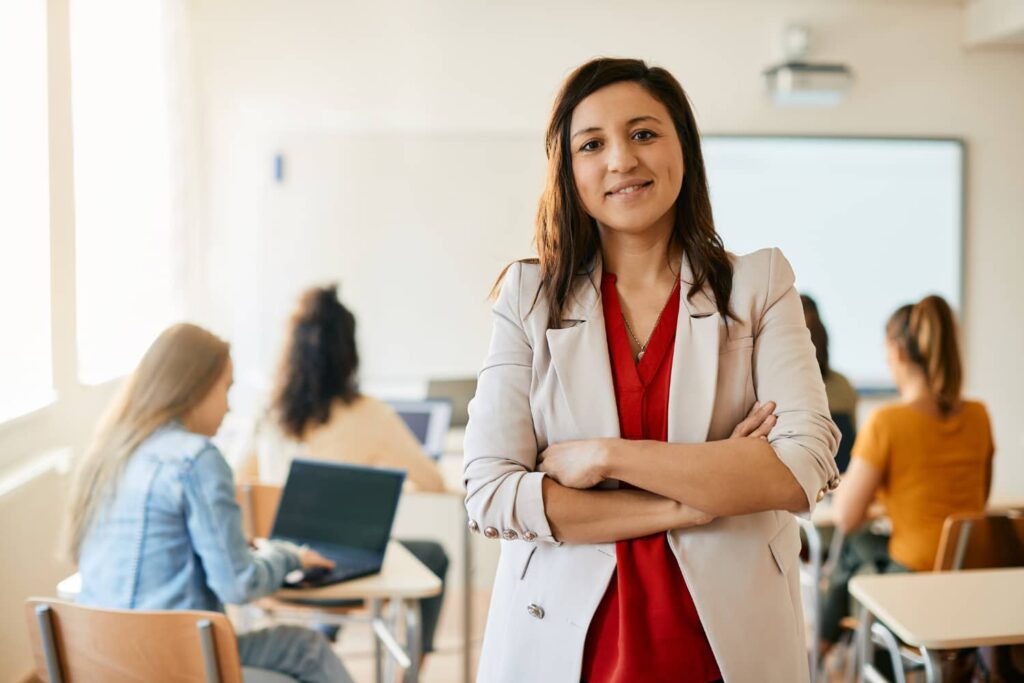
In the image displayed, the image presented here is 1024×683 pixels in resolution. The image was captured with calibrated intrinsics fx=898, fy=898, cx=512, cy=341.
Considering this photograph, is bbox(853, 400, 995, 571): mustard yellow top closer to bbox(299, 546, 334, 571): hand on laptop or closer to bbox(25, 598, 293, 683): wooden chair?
bbox(299, 546, 334, 571): hand on laptop

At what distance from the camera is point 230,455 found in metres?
3.67

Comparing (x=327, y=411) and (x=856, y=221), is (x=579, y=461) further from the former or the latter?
(x=856, y=221)

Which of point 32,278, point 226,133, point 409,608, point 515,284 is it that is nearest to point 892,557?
point 409,608

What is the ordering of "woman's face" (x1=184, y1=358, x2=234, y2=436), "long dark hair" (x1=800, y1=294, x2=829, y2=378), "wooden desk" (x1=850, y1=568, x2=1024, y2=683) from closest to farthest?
"wooden desk" (x1=850, y1=568, x2=1024, y2=683) < "woman's face" (x1=184, y1=358, x2=234, y2=436) < "long dark hair" (x1=800, y1=294, x2=829, y2=378)

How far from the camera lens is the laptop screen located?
229 centimetres

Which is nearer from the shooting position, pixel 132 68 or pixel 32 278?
pixel 32 278

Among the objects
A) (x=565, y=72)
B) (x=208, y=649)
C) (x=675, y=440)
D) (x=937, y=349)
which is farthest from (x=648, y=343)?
(x=565, y=72)

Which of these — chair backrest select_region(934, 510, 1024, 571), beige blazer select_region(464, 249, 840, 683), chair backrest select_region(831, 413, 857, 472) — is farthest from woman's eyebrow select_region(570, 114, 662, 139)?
chair backrest select_region(831, 413, 857, 472)

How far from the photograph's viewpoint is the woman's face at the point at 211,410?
209cm

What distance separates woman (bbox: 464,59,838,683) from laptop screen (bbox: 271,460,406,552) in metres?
1.01

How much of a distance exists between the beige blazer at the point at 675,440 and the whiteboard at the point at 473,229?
10.0ft

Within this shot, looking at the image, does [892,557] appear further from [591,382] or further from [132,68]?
[132,68]

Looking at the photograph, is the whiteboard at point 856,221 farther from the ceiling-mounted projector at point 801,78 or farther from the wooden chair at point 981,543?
the wooden chair at point 981,543

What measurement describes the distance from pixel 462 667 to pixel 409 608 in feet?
3.93
